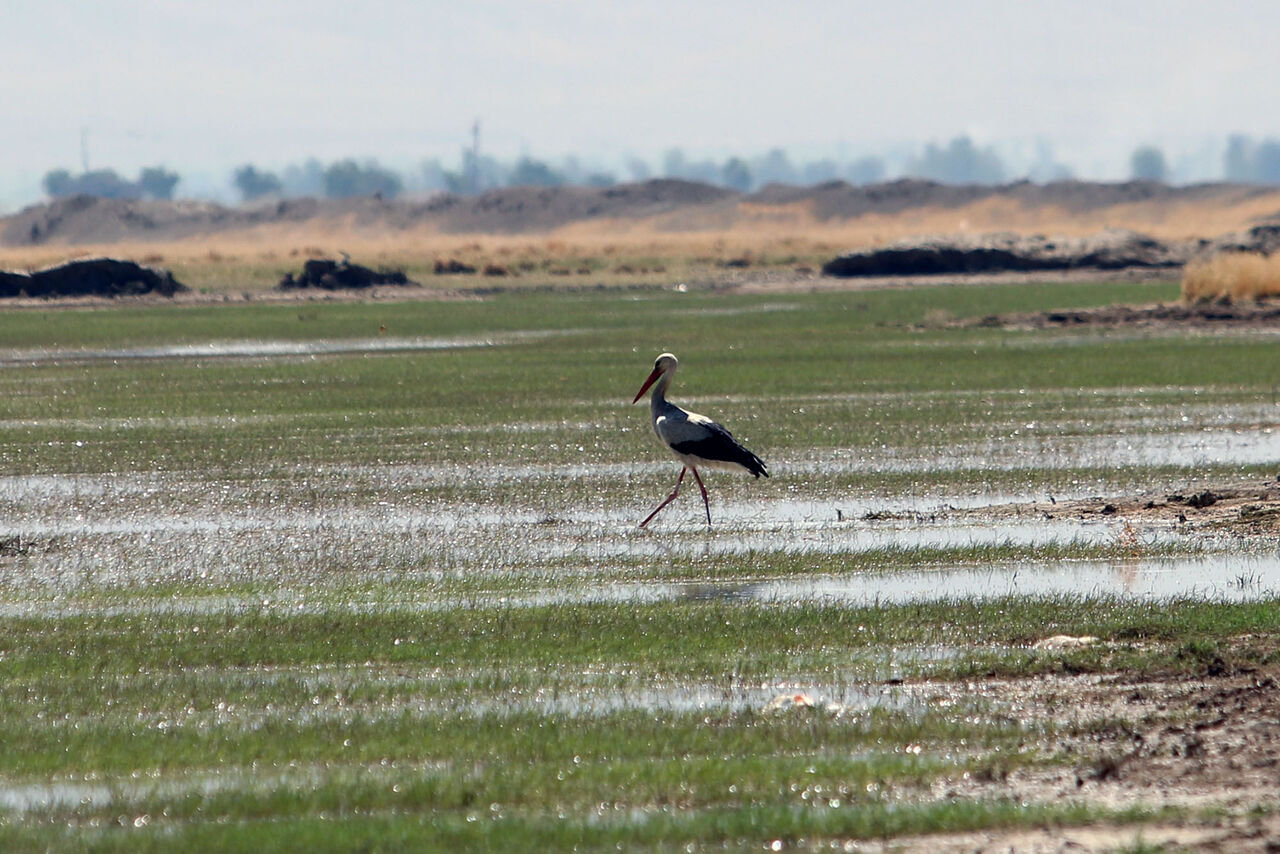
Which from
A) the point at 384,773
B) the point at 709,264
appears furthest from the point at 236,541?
the point at 709,264

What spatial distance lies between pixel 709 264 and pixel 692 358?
42604 millimetres

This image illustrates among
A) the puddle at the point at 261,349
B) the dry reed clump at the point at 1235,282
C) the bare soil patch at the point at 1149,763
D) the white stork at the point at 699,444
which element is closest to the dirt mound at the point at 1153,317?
the dry reed clump at the point at 1235,282

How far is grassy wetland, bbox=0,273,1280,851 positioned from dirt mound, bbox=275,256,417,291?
33190 mm

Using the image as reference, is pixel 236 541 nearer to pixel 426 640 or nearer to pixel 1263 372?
pixel 426 640

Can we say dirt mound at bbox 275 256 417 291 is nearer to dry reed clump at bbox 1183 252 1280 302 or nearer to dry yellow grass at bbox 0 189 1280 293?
dry yellow grass at bbox 0 189 1280 293

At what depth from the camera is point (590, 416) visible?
22984 millimetres

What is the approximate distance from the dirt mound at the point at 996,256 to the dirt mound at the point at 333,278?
1878 centimetres

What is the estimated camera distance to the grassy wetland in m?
7.30

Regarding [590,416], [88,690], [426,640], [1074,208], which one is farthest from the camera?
[1074,208]

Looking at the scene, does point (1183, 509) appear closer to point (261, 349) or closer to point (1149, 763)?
point (1149, 763)

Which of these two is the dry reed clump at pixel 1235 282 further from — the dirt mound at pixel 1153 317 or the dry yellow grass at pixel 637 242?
the dry yellow grass at pixel 637 242

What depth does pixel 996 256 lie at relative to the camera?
6844cm

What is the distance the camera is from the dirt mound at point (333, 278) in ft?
194

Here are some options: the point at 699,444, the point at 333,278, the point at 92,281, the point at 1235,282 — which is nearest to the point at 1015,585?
the point at 699,444
